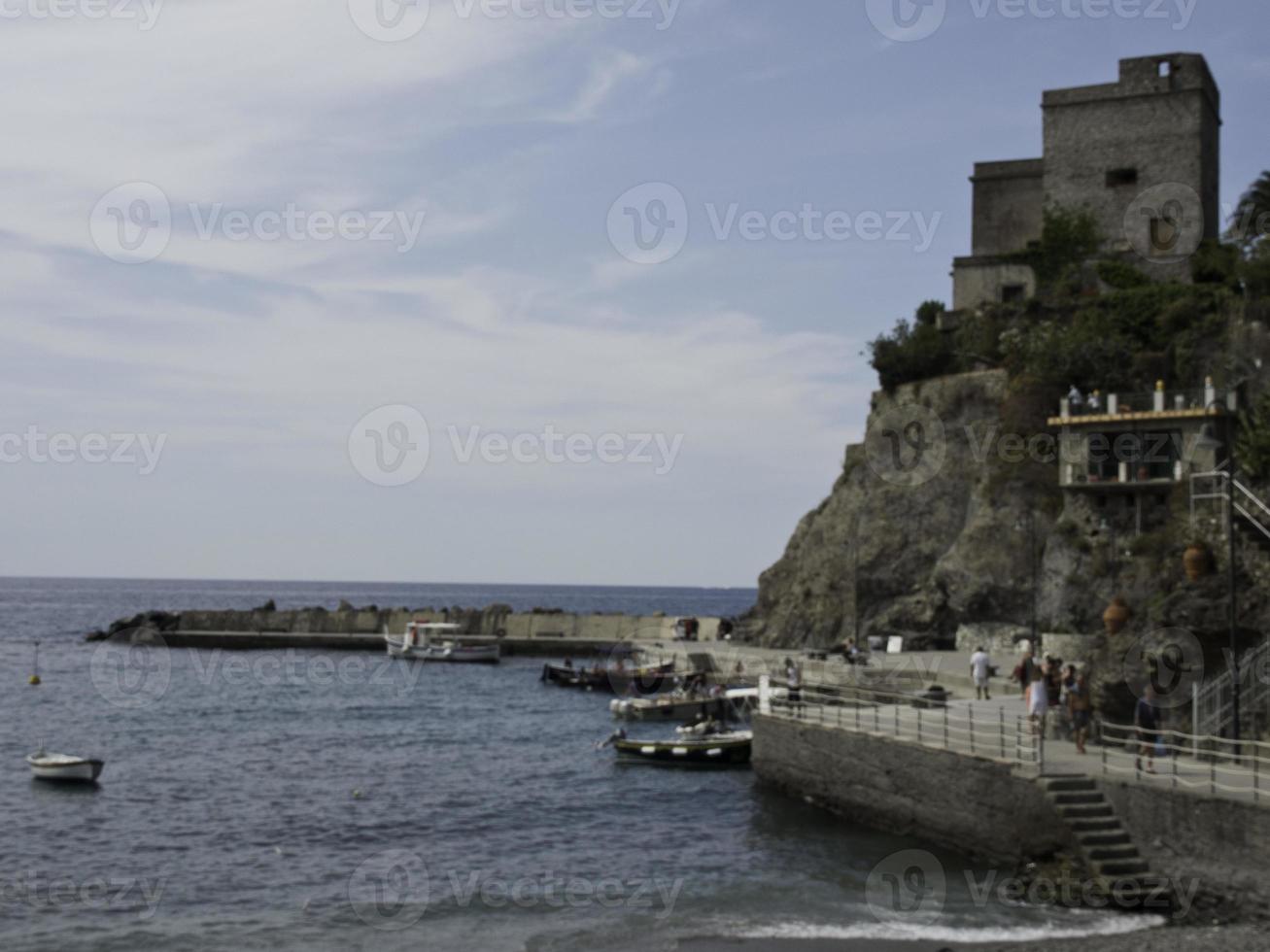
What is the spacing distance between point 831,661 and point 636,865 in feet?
79.0

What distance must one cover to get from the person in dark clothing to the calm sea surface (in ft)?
12.2

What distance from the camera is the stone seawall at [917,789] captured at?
24.7 metres

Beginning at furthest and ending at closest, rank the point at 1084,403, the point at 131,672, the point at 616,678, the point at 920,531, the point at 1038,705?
the point at 131,672, the point at 616,678, the point at 920,531, the point at 1084,403, the point at 1038,705

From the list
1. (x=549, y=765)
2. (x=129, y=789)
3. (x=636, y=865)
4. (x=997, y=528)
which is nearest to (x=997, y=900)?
(x=636, y=865)

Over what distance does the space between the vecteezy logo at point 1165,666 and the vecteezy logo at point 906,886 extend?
17.6 ft

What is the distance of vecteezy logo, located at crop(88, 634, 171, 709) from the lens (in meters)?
70.2

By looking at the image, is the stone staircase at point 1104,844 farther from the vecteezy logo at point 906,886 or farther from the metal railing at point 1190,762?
the vecteezy logo at point 906,886

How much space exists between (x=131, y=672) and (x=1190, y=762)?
7600cm

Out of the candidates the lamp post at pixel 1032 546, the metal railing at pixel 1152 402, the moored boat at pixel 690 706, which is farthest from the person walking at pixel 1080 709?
the moored boat at pixel 690 706

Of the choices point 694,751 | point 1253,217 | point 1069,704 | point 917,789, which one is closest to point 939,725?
point 917,789

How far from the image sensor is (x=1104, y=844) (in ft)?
75.5

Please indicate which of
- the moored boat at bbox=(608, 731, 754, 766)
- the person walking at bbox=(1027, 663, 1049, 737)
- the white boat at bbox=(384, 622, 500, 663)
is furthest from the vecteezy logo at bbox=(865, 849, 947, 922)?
the white boat at bbox=(384, 622, 500, 663)

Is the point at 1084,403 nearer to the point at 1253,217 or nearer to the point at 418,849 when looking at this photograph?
the point at 1253,217

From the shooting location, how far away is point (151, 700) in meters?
68.6
